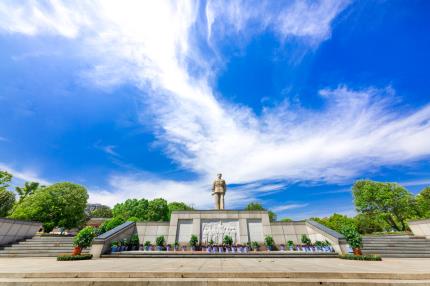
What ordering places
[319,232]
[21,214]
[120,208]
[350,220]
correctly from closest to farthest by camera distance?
[319,232], [21,214], [350,220], [120,208]

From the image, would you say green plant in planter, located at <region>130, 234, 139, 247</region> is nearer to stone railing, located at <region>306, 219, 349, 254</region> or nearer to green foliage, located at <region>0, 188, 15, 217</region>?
stone railing, located at <region>306, 219, 349, 254</region>

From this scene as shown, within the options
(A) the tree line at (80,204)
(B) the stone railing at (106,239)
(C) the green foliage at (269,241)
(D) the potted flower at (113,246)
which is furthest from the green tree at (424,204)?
(D) the potted flower at (113,246)

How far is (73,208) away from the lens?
30.6m

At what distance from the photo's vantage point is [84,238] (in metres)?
11.5

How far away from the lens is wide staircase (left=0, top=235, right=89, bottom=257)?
13025 millimetres

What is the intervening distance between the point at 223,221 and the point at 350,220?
35.1m

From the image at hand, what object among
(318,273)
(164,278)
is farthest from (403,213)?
→ (164,278)

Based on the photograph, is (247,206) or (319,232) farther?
(247,206)

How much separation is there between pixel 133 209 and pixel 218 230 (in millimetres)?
34617

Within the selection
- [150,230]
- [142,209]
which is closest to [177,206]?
[142,209]

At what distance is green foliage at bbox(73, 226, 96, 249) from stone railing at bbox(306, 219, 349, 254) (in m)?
15.8

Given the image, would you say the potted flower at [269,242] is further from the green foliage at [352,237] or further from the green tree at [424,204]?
the green tree at [424,204]

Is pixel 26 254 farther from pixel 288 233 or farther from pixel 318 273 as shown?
pixel 288 233

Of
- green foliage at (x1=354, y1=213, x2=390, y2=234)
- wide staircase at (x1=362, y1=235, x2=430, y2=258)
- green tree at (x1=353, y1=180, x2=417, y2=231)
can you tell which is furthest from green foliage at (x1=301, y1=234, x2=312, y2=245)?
green foliage at (x1=354, y1=213, x2=390, y2=234)
